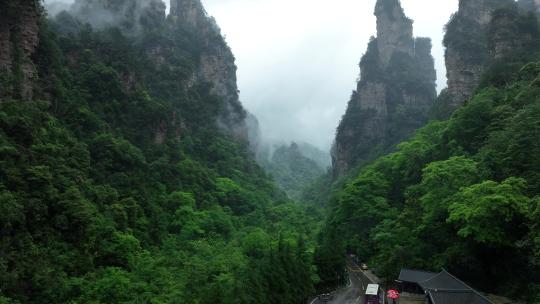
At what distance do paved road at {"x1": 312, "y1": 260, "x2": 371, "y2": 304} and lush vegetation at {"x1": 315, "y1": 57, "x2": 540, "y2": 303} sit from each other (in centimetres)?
157

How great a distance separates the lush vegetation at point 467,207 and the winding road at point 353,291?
1.55m

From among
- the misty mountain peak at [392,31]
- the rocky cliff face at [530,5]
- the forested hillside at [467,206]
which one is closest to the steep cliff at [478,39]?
the rocky cliff face at [530,5]

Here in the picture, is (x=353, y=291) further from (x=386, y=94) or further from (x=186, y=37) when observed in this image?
(x=386, y=94)

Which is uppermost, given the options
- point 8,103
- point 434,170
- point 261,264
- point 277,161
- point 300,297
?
point 277,161

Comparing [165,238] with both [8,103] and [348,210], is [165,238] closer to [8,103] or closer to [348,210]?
[8,103]

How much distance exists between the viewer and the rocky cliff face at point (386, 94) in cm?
10125

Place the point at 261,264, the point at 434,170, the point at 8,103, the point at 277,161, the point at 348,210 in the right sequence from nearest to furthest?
the point at 261,264
the point at 8,103
the point at 434,170
the point at 348,210
the point at 277,161

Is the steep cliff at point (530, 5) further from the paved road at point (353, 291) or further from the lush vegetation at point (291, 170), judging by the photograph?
the lush vegetation at point (291, 170)

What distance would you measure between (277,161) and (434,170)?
13351 centimetres

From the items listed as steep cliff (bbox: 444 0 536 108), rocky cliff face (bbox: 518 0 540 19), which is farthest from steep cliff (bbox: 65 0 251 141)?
rocky cliff face (bbox: 518 0 540 19)

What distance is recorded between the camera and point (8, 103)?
33.2m

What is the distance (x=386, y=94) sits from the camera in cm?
10706

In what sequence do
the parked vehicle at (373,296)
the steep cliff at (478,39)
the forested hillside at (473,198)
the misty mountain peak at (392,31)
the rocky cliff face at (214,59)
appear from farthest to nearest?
the misty mountain peak at (392,31), the rocky cliff face at (214,59), the steep cliff at (478,39), the parked vehicle at (373,296), the forested hillside at (473,198)

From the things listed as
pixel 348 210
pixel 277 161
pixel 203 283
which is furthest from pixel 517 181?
pixel 277 161
